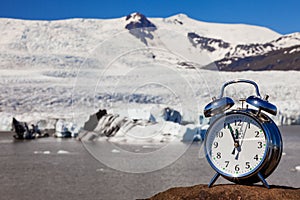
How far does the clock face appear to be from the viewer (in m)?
2.70

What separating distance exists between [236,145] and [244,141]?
0.05m

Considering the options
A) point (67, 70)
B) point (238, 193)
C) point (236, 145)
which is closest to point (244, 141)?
point (236, 145)

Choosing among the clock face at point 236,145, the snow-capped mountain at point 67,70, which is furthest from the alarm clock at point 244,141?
the snow-capped mountain at point 67,70

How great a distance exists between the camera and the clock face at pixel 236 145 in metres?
2.70

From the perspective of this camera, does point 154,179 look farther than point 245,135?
Yes

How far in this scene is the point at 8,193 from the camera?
6.20 m

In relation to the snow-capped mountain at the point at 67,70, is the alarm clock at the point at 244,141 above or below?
below

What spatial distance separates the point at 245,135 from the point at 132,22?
34.7 meters

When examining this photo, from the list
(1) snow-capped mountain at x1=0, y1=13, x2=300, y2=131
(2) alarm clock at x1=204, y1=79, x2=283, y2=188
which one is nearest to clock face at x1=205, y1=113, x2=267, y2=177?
(2) alarm clock at x1=204, y1=79, x2=283, y2=188

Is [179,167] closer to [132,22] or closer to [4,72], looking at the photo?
[4,72]

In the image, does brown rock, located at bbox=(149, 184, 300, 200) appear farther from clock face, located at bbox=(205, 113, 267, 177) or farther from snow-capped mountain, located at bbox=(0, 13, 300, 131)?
snow-capped mountain, located at bbox=(0, 13, 300, 131)

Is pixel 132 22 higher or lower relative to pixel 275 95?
higher

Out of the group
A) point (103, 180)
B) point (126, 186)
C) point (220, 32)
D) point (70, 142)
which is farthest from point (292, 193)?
point (220, 32)

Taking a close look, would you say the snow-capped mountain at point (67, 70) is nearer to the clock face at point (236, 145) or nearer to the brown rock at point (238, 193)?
the clock face at point (236, 145)
